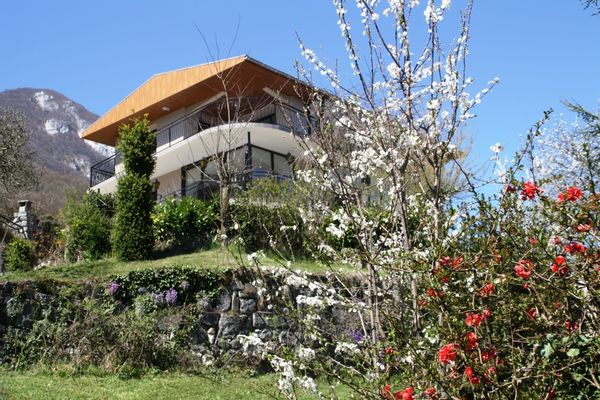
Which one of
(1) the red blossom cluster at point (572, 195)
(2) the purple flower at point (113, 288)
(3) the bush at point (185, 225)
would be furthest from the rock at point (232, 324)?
(1) the red blossom cluster at point (572, 195)

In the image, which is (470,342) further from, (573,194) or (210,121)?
(210,121)

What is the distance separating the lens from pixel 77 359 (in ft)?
31.9

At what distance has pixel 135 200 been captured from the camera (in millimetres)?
14656

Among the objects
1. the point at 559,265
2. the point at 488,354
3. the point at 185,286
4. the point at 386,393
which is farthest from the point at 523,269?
the point at 185,286

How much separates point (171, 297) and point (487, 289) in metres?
8.31

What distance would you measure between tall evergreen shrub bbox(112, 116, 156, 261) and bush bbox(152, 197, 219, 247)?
1270 millimetres

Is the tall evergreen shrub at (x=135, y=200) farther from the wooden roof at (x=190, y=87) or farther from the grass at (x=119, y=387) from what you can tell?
the grass at (x=119, y=387)

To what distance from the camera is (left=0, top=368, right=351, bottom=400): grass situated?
809cm

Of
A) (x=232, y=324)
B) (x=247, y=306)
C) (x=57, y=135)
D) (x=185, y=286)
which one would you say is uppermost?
(x=57, y=135)

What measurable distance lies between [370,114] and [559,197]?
2079mm

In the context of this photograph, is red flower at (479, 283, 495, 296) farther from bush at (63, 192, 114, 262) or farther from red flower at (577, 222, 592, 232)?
bush at (63, 192, 114, 262)

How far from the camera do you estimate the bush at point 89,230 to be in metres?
16.5

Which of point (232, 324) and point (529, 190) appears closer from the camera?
point (529, 190)

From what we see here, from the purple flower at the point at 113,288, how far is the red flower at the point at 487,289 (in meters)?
8.56
